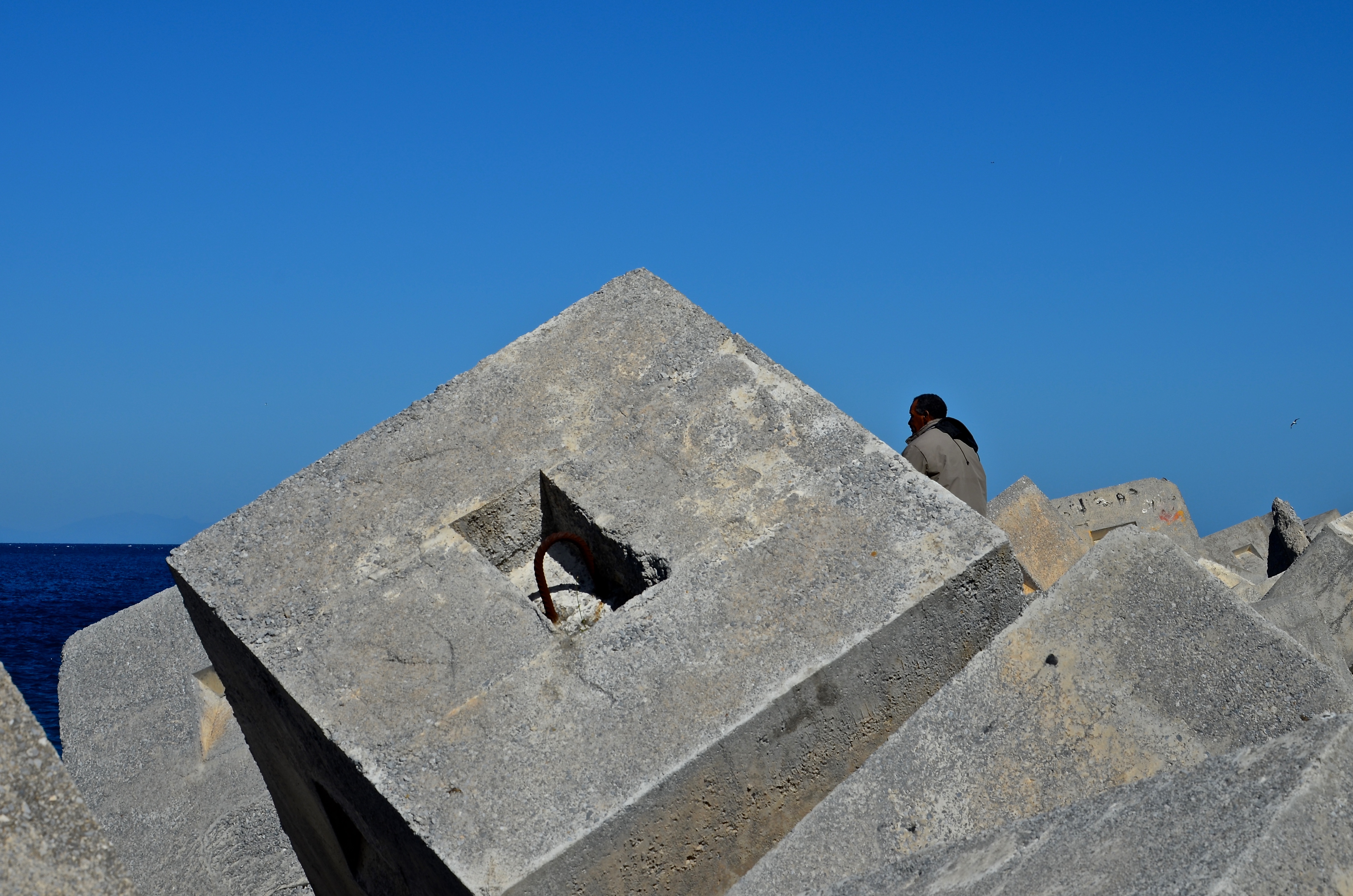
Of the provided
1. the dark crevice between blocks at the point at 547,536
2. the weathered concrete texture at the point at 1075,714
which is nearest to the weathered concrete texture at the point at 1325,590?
the weathered concrete texture at the point at 1075,714

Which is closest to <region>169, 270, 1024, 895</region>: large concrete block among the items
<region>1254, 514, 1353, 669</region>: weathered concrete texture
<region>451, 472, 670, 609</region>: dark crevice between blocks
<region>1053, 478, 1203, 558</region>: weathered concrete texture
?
<region>451, 472, 670, 609</region>: dark crevice between blocks

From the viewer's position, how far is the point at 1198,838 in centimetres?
162

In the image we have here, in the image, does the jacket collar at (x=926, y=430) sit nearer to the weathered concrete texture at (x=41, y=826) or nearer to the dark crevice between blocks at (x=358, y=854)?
the dark crevice between blocks at (x=358, y=854)

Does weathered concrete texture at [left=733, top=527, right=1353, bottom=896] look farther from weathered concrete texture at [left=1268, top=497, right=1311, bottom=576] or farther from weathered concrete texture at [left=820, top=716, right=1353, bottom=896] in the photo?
weathered concrete texture at [left=1268, top=497, right=1311, bottom=576]

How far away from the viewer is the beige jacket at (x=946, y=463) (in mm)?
4199

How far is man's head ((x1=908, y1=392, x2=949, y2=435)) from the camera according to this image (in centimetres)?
439

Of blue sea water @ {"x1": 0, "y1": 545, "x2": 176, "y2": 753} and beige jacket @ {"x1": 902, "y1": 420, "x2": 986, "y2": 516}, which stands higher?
blue sea water @ {"x1": 0, "y1": 545, "x2": 176, "y2": 753}

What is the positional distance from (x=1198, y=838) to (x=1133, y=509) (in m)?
7.49

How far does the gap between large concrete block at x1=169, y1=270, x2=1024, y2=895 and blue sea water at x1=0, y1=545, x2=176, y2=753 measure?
0.52 metres

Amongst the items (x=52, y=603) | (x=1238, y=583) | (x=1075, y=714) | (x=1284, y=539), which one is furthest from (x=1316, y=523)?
(x=52, y=603)

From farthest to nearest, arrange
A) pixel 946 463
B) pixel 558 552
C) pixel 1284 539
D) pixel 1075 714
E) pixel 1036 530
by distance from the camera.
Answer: pixel 1284 539 < pixel 1036 530 < pixel 946 463 < pixel 558 552 < pixel 1075 714

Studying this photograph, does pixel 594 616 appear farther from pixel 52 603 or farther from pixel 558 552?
pixel 52 603

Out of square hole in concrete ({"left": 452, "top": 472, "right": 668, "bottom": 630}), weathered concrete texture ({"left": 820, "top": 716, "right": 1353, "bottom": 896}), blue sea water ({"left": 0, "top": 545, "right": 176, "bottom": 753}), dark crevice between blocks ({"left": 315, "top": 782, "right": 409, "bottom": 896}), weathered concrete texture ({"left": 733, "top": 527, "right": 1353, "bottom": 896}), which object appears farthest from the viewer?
blue sea water ({"left": 0, "top": 545, "right": 176, "bottom": 753})

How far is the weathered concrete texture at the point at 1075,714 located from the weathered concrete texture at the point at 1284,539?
611cm
